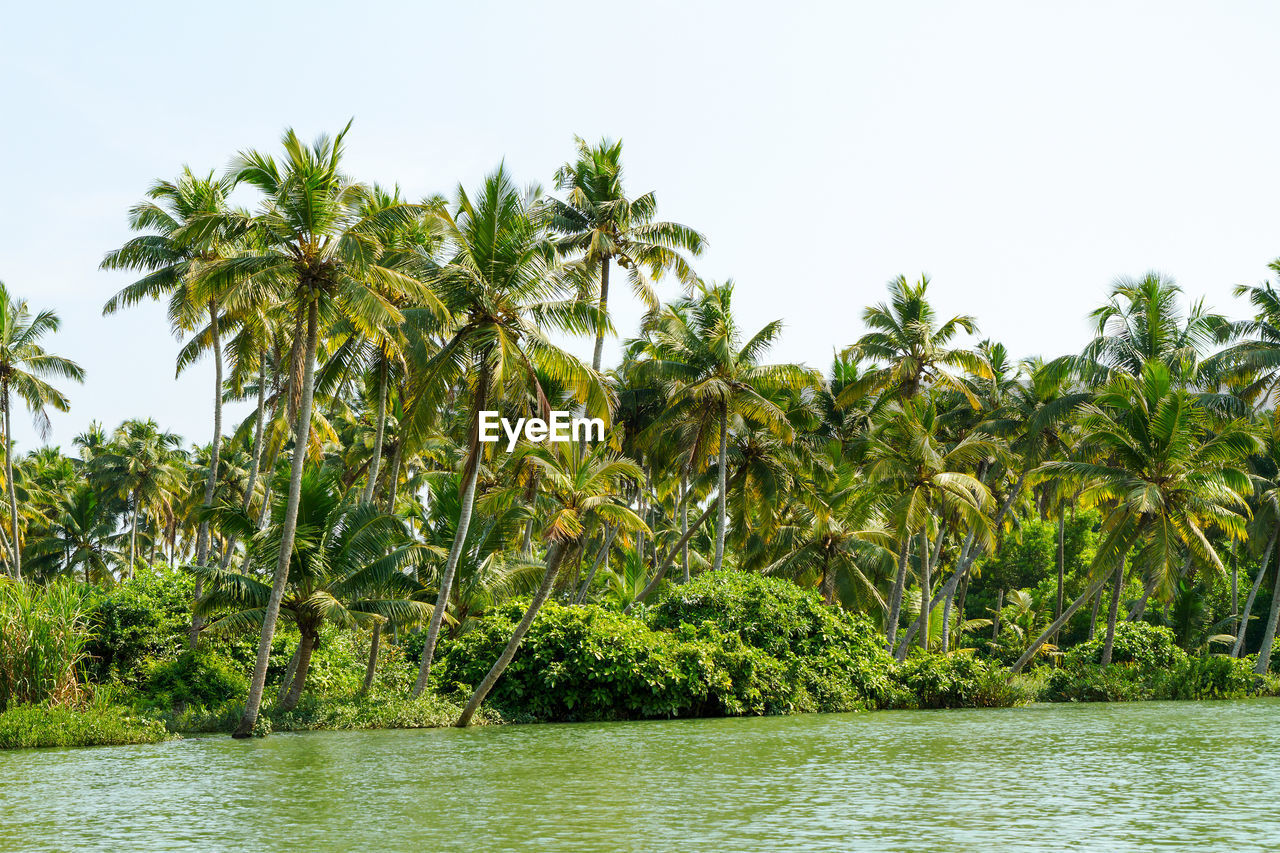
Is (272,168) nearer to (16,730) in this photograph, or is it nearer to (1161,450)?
(16,730)

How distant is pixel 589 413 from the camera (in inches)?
1005

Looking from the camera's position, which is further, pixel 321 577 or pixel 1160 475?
pixel 1160 475

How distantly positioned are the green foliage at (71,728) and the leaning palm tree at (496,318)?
19.7 ft

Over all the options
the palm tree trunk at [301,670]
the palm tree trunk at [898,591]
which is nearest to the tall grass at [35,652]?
the palm tree trunk at [301,670]

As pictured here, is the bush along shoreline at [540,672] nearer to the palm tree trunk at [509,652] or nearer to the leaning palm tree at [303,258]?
the palm tree trunk at [509,652]

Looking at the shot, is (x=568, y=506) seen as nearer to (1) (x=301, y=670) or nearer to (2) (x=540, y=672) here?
(2) (x=540, y=672)

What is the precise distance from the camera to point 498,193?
23.0 m

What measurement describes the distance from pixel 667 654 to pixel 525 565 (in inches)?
199

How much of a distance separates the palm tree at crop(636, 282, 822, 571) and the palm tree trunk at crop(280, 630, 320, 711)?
12.6 meters

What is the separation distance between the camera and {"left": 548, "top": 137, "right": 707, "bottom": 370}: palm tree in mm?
32406

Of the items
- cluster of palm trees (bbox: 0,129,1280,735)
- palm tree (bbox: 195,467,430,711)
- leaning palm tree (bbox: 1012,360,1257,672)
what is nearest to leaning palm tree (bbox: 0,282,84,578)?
cluster of palm trees (bbox: 0,129,1280,735)

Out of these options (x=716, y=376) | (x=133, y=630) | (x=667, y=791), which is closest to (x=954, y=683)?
(x=716, y=376)

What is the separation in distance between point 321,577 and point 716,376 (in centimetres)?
1345

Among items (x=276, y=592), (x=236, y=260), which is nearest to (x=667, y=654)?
(x=276, y=592)
